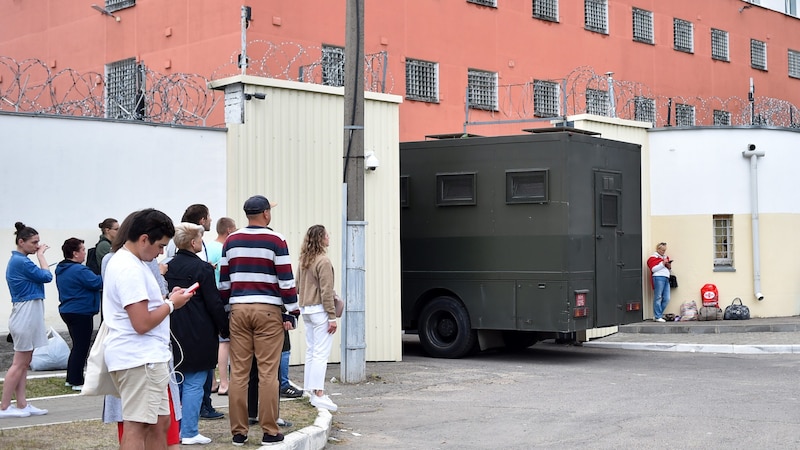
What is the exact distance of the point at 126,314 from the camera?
20.1 ft

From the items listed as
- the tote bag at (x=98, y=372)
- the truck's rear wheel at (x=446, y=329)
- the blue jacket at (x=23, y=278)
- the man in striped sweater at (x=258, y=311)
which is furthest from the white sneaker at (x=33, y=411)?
the truck's rear wheel at (x=446, y=329)

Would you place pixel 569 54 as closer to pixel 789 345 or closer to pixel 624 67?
pixel 624 67

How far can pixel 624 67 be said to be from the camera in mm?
30547

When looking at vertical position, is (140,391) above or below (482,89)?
below

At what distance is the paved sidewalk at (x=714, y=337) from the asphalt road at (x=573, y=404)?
107 centimetres

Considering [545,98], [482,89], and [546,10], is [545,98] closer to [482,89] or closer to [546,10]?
[546,10]

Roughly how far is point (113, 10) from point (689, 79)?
18.1 meters

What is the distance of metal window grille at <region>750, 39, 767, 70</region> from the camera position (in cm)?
3678

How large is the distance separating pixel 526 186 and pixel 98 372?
9.81m

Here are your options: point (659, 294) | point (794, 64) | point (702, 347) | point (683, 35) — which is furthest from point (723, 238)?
point (794, 64)

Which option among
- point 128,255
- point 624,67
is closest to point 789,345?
point 128,255

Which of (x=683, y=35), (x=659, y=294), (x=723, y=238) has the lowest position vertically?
(x=659, y=294)

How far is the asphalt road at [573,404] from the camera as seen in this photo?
9.04m

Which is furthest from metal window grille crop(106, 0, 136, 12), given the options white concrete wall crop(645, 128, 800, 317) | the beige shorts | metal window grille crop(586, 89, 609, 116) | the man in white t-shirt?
the beige shorts
